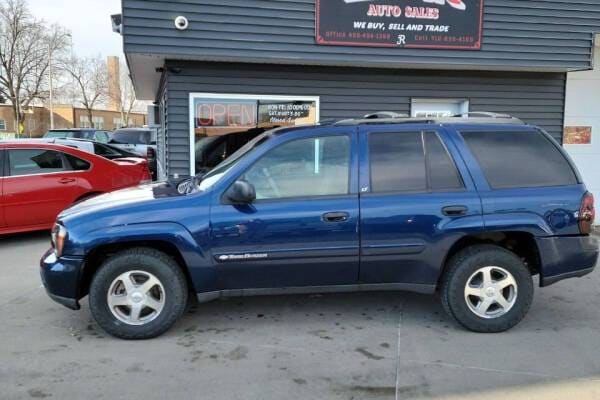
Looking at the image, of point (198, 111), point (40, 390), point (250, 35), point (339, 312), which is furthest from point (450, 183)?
point (198, 111)

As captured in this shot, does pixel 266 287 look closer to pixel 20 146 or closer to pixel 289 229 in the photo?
pixel 289 229

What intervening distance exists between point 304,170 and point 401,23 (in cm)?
480

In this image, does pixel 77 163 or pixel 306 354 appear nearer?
pixel 306 354

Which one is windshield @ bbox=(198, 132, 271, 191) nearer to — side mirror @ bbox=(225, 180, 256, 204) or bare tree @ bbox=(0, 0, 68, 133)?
side mirror @ bbox=(225, 180, 256, 204)

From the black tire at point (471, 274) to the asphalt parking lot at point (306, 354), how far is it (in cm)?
12

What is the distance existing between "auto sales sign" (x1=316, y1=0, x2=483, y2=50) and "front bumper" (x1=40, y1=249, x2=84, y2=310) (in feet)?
16.9

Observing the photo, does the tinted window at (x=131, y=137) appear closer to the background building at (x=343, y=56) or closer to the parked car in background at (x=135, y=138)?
the parked car in background at (x=135, y=138)

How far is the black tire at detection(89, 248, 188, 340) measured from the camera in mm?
4004

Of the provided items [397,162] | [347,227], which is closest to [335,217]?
[347,227]

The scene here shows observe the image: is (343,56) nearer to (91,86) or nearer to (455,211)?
(455,211)

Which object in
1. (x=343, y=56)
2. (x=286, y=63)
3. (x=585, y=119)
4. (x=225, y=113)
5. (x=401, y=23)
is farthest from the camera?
(x=585, y=119)

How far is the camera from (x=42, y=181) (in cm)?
759

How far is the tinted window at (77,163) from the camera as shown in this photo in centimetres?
795

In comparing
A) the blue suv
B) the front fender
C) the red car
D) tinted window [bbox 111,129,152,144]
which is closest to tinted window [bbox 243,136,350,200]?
the blue suv
